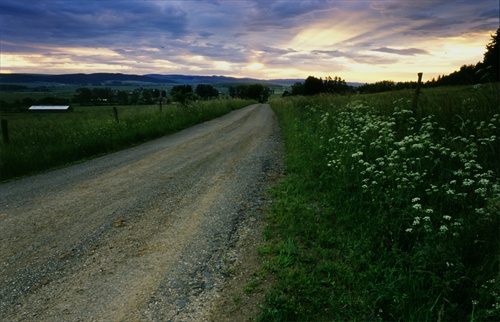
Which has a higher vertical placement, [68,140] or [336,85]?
[336,85]

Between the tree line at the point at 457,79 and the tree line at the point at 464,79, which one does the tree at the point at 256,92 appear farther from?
the tree line at the point at 464,79

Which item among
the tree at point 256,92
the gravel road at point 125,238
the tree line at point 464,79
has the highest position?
the tree at point 256,92

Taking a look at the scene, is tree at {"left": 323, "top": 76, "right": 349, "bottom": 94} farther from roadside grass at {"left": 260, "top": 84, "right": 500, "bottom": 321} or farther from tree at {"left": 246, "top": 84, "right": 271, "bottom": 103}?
tree at {"left": 246, "top": 84, "right": 271, "bottom": 103}

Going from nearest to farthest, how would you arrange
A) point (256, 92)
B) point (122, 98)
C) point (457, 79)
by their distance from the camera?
point (457, 79), point (122, 98), point (256, 92)

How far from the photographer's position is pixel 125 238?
4.96 m

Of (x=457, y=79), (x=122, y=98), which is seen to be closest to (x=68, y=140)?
(x=457, y=79)

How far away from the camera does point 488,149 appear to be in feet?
18.7

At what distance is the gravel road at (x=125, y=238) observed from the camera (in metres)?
3.49

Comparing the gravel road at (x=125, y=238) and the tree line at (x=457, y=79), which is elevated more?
the tree line at (x=457, y=79)

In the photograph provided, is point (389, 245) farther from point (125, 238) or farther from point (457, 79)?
point (457, 79)

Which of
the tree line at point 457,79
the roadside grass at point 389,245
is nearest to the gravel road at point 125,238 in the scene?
the roadside grass at point 389,245

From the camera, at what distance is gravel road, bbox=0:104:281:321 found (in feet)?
11.5

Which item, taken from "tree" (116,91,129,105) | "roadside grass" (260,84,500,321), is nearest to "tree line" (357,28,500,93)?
"roadside grass" (260,84,500,321)

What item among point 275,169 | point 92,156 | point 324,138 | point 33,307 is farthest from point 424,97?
point 92,156
